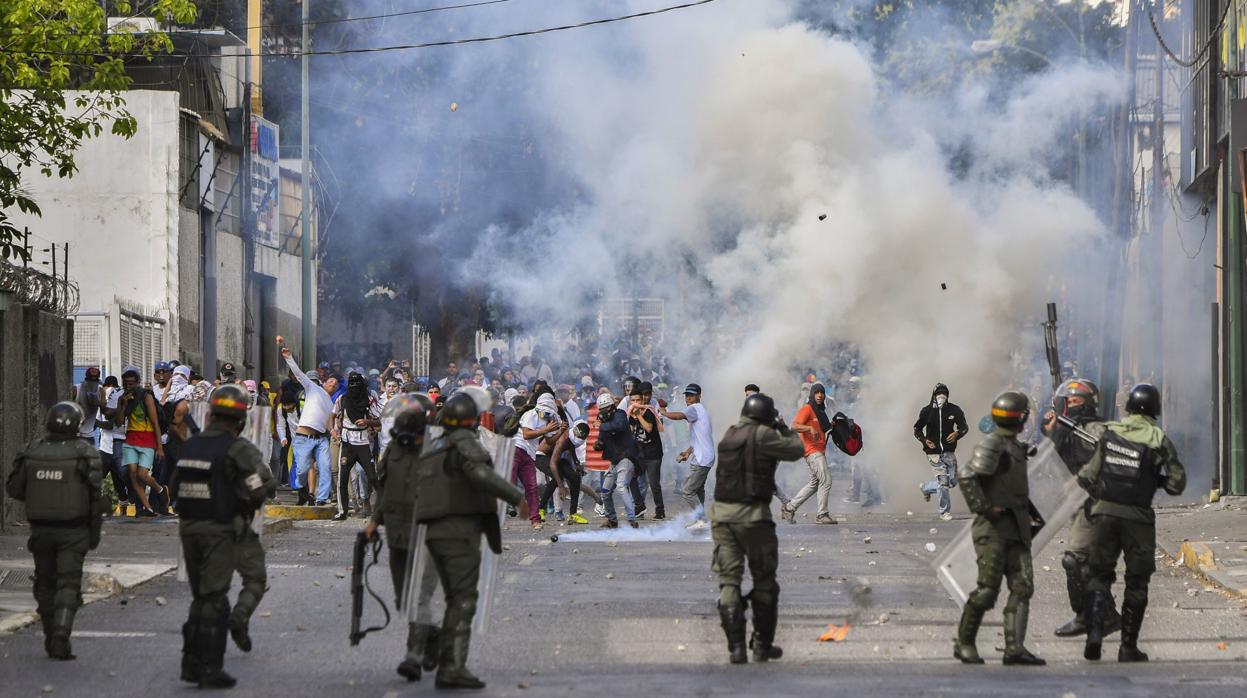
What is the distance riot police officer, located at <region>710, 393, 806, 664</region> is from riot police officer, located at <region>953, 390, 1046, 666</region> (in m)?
0.95

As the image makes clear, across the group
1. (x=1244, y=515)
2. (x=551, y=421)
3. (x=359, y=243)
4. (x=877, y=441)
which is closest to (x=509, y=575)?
(x=551, y=421)

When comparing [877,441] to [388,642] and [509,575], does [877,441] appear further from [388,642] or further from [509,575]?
[388,642]

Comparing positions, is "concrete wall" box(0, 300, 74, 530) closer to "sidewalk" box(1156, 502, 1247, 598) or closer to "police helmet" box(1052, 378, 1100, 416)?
"police helmet" box(1052, 378, 1100, 416)

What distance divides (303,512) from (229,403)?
34.9 feet

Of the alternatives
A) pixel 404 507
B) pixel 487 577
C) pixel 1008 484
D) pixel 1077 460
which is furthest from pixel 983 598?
pixel 404 507

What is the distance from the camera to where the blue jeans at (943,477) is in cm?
1984

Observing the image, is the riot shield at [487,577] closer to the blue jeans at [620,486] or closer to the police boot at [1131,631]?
the police boot at [1131,631]

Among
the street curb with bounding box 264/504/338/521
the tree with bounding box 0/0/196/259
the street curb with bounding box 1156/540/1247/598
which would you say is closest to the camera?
the street curb with bounding box 1156/540/1247/598

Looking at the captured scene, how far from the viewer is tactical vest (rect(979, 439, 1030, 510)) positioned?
30.2 ft

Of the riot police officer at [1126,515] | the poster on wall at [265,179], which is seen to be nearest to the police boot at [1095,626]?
the riot police officer at [1126,515]

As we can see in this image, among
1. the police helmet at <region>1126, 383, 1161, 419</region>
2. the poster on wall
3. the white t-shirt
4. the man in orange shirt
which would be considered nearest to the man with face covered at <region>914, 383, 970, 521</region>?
the man in orange shirt

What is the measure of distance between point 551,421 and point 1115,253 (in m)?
15.2

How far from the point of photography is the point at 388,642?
33.2 feet

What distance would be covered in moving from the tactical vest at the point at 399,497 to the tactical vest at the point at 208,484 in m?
0.78
